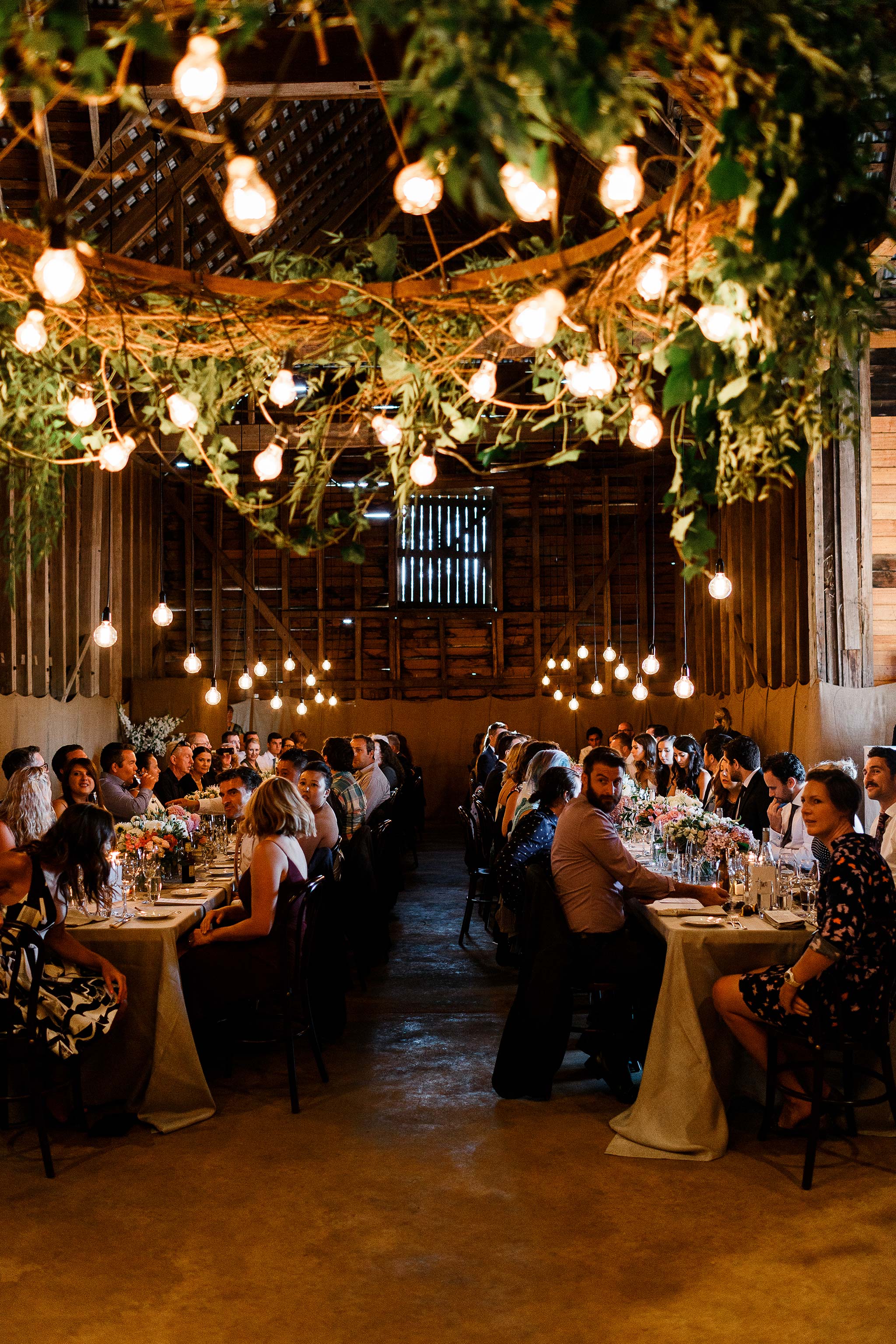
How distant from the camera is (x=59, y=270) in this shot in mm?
2852

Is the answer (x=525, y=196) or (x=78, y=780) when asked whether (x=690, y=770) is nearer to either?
(x=78, y=780)

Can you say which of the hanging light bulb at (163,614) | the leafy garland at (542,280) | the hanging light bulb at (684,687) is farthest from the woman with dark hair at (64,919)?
the hanging light bulb at (684,687)

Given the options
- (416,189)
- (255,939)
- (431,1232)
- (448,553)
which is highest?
(448,553)

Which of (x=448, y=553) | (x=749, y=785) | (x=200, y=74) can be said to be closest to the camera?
(x=200, y=74)

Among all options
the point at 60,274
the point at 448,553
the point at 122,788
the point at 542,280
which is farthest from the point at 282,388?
the point at 448,553

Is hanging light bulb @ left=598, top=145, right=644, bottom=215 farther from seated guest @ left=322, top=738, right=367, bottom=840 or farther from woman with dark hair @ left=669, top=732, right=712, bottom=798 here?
woman with dark hair @ left=669, top=732, right=712, bottom=798

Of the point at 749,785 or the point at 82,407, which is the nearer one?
the point at 82,407

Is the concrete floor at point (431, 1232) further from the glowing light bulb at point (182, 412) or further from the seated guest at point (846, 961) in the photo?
the glowing light bulb at point (182, 412)

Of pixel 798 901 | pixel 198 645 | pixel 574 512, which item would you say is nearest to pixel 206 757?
pixel 798 901

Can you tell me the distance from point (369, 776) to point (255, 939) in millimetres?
5036

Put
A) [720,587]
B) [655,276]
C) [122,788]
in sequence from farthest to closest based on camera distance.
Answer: [720,587] → [122,788] → [655,276]

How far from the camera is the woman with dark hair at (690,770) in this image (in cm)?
1058

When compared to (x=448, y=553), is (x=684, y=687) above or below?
below

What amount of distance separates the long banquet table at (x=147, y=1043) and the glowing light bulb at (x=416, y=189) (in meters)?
3.02
